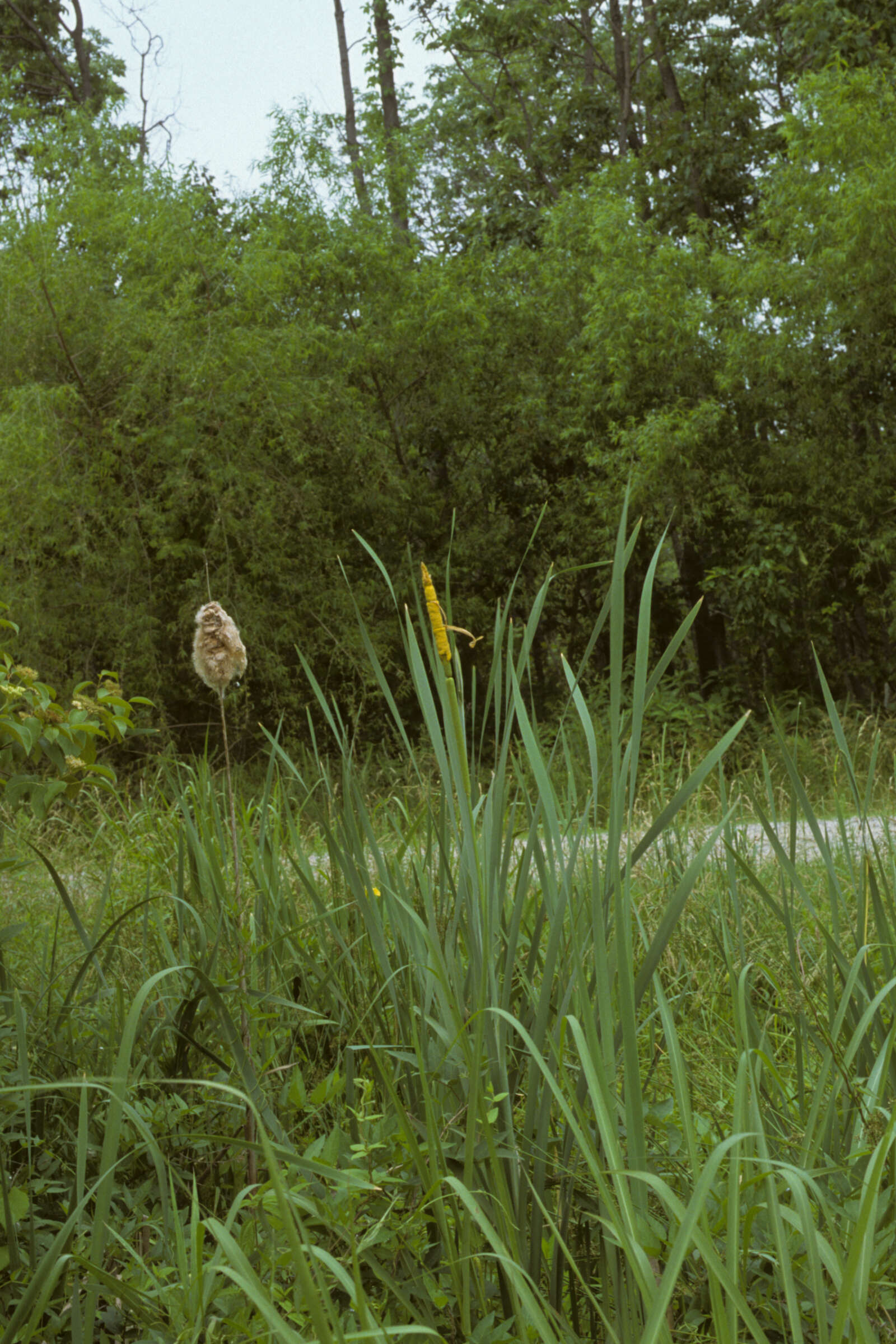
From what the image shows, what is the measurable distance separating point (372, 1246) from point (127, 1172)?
20.4 inches

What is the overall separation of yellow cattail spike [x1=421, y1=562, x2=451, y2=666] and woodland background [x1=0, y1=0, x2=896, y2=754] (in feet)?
18.8

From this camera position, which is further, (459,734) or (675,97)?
(675,97)

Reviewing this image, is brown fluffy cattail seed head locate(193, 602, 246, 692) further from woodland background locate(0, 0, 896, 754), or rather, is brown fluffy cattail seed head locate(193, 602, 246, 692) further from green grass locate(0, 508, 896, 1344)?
woodland background locate(0, 0, 896, 754)

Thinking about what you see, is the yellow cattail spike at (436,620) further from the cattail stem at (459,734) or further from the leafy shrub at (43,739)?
the leafy shrub at (43,739)

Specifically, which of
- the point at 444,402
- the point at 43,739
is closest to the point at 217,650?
the point at 43,739

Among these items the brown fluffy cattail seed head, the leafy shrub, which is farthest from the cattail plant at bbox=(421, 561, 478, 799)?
the leafy shrub

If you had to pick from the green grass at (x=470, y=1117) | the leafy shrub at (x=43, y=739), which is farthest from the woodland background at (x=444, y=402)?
the green grass at (x=470, y=1117)

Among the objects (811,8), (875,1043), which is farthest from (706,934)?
(811,8)

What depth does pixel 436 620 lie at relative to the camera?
89 cm

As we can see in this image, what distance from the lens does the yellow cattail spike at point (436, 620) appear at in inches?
34.5

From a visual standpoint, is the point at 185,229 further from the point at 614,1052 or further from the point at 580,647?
the point at 614,1052

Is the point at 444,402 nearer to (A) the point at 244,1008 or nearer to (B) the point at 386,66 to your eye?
(B) the point at 386,66

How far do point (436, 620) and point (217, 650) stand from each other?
50 centimetres

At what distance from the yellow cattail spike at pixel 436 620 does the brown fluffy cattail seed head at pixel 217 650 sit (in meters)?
0.45
